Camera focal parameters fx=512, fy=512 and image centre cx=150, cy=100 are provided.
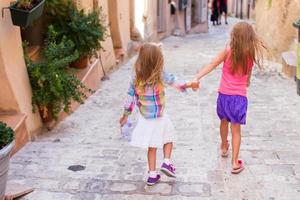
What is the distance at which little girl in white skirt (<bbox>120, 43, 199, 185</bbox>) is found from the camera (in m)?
3.94

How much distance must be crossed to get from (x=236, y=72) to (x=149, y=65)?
0.85 m

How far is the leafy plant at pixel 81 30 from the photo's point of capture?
7.39 meters

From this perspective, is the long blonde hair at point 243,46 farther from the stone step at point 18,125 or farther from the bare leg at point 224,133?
the stone step at point 18,125

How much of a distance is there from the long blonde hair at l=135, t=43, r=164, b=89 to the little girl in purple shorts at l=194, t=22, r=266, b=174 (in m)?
0.48

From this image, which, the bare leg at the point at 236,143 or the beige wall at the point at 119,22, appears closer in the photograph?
the bare leg at the point at 236,143

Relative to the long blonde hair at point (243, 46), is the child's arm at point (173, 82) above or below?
below

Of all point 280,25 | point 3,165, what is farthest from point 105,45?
point 3,165

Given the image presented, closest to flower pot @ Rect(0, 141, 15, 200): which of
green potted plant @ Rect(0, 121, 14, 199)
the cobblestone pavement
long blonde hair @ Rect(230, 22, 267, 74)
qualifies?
green potted plant @ Rect(0, 121, 14, 199)

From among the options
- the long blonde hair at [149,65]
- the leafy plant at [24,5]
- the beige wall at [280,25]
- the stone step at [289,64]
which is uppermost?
the leafy plant at [24,5]

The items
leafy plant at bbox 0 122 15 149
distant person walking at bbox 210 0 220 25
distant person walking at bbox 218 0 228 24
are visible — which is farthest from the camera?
distant person walking at bbox 218 0 228 24

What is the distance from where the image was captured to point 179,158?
489cm

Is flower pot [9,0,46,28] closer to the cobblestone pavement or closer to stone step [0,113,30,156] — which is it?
stone step [0,113,30,156]

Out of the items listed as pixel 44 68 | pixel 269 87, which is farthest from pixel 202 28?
Result: pixel 44 68

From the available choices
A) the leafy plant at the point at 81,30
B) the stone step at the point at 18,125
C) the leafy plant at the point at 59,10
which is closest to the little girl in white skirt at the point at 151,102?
the stone step at the point at 18,125
